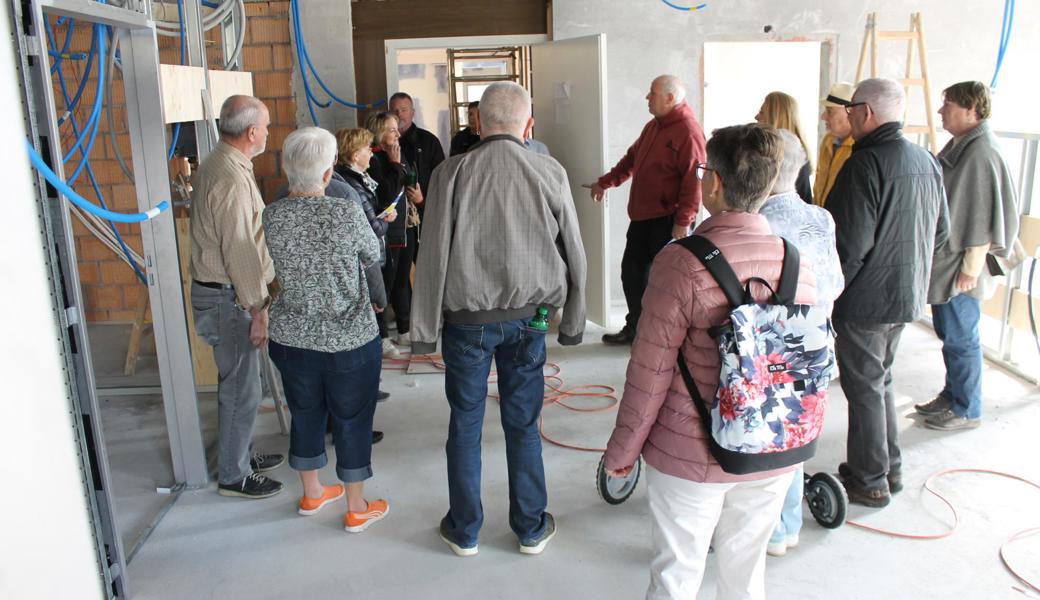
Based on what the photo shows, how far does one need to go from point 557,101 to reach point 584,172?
64cm

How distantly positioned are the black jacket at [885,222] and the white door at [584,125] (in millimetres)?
2302

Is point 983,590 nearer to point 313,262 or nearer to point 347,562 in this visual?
point 347,562

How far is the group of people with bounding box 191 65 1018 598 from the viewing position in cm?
181

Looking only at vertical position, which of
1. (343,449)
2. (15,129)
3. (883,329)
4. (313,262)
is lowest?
(343,449)

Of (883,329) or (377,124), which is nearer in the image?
(883,329)

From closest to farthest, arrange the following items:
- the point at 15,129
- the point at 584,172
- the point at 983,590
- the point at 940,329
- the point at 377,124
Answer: the point at 15,129
the point at 983,590
the point at 940,329
the point at 377,124
the point at 584,172

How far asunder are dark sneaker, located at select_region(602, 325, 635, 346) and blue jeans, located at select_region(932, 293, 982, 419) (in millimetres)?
1824

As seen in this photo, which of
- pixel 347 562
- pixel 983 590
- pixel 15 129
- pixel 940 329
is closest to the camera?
pixel 15 129

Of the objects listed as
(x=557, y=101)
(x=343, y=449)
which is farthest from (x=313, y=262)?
(x=557, y=101)

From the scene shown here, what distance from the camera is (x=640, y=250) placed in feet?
15.0

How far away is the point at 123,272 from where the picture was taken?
5.81 meters

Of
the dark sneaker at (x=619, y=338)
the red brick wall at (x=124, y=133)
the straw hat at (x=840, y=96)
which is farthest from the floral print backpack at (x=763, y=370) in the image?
the red brick wall at (x=124, y=133)

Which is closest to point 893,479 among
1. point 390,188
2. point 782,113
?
point 782,113

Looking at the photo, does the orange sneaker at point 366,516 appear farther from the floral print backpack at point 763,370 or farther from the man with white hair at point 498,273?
the floral print backpack at point 763,370
